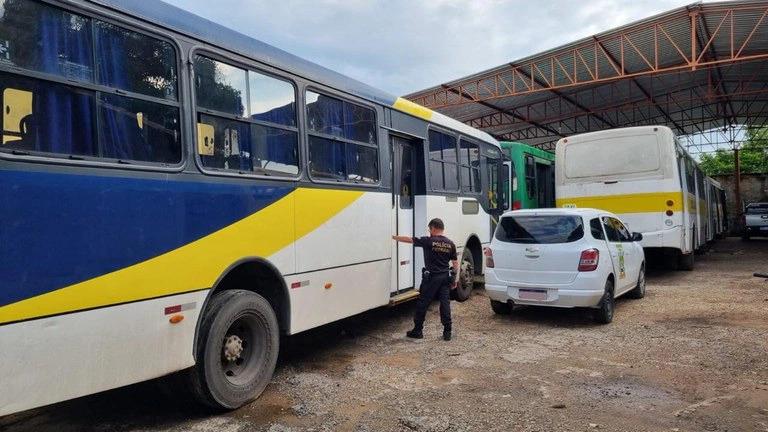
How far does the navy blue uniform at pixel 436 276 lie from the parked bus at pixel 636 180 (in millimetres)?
6496

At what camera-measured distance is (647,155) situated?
37.2 ft

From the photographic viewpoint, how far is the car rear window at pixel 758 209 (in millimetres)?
22766

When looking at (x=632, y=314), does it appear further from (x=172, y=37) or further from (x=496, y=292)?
(x=172, y=37)

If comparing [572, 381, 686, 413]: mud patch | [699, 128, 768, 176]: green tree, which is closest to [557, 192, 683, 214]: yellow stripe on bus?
[572, 381, 686, 413]: mud patch

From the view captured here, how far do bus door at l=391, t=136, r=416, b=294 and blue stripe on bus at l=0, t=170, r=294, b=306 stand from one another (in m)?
3.39

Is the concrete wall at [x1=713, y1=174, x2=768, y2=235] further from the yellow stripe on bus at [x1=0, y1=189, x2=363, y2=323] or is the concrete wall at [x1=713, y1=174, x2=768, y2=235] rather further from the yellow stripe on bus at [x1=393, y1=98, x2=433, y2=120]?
the yellow stripe on bus at [x1=0, y1=189, x2=363, y2=323]

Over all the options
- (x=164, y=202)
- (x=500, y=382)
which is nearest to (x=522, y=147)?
(x=500, y=382)

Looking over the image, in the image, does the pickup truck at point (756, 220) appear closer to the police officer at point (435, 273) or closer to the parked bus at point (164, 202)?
the police officer at point (435, 273)

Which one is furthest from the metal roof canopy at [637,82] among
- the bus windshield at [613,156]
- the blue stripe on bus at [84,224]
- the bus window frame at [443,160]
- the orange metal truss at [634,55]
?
the blue stripe on bus at [84,224]

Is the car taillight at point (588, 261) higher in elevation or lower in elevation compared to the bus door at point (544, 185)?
lower

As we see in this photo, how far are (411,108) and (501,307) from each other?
130 inches

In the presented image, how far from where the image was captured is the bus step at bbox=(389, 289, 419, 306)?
22.5 feet

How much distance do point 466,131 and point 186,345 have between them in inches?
257

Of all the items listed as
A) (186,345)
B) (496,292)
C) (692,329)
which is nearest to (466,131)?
(496,292)
